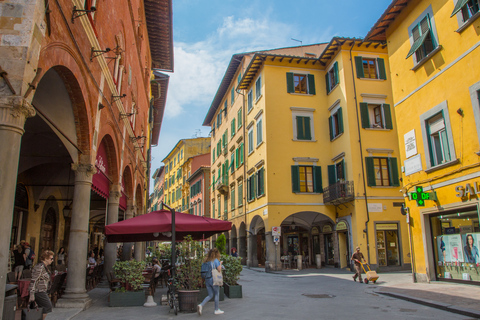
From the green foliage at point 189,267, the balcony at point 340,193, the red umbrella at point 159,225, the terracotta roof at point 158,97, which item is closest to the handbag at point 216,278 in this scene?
the green foliage at point 189,267

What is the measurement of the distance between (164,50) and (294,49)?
974 centimetres

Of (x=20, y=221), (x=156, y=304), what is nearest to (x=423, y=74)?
(x=156, y=304)

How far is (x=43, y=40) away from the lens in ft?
19.9

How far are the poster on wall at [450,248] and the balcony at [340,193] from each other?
28.6 ft

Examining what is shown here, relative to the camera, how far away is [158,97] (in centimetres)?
3186

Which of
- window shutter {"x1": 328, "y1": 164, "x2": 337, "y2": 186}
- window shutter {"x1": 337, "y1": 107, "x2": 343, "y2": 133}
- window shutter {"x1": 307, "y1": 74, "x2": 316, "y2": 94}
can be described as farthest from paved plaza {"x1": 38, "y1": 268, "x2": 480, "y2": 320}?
window shutter {"x1": 307, "y1": 74, "x2": 316, "y2": 94}

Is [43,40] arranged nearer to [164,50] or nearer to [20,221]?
[20,221]

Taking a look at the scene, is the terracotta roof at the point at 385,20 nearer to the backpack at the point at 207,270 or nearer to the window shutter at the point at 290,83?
the window shutter at the point at 290,83

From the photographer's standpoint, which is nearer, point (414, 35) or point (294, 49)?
point (414, 35)

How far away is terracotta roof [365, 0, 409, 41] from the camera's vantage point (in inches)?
543

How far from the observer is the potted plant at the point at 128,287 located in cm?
948

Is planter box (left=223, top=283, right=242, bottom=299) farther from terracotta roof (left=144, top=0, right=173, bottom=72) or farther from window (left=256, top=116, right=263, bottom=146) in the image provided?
window (left=256, top=116, right=263, bottom=146)

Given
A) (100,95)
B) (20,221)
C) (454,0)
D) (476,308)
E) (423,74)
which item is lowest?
(476,308)

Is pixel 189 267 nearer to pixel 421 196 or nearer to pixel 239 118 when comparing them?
pixel 421 196
